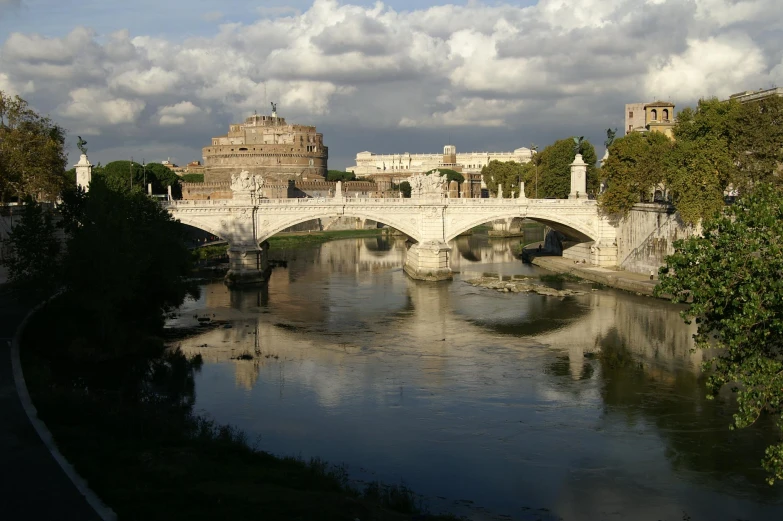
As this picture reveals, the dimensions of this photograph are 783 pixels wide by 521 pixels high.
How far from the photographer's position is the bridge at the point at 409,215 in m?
43.8

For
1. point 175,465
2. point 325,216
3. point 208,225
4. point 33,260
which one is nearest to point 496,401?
point 175,465

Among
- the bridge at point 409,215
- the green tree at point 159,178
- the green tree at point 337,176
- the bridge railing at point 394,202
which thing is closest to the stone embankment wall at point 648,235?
the bridge at point 409,215

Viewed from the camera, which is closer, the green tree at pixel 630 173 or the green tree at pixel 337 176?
the green tree at pixel 630 173

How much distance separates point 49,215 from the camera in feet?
88.9

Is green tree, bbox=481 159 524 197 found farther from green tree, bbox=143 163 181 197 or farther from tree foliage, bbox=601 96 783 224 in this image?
tree foliage, bbox=601 96 783 224

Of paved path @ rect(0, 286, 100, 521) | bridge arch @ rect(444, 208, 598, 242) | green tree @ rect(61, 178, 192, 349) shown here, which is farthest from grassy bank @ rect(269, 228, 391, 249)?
paved path @ rect(0, 286, 100, 521)

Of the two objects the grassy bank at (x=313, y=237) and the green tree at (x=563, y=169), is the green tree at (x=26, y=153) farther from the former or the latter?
the green tree at (x=563, y=169)

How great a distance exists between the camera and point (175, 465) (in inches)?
535

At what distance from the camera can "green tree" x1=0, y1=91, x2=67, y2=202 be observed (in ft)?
119

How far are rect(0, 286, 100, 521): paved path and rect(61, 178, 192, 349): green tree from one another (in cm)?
835

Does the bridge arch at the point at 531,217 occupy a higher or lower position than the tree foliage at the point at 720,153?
lower

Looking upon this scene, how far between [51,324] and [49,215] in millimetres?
4014

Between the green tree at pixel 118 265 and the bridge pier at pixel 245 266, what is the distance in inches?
448

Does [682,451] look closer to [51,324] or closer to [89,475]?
[89,475]
